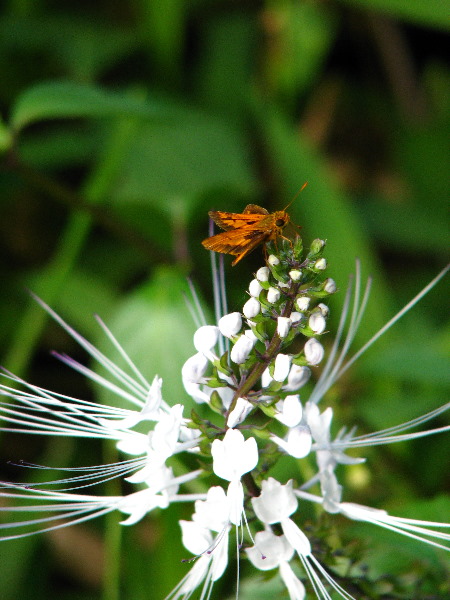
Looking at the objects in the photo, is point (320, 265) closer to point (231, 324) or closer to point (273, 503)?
point (231, 324)

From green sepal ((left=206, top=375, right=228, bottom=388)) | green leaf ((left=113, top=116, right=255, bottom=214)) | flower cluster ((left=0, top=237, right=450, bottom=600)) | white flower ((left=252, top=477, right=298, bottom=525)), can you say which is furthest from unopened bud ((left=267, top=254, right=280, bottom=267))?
green leaf ((left=113, top=116, right=255, bottom=214))

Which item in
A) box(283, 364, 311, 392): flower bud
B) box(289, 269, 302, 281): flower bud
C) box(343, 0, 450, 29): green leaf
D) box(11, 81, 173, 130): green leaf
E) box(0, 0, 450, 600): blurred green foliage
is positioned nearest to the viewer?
box(289, 269, 302, 281): flower bud

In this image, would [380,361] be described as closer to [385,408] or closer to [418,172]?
[385,408]

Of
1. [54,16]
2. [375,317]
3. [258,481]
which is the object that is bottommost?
[258,481]

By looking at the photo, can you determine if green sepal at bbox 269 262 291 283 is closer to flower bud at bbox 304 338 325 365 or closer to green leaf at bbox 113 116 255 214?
flower bud at bbox 304 338 325 365

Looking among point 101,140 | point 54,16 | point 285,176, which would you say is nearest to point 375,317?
point 285,176
